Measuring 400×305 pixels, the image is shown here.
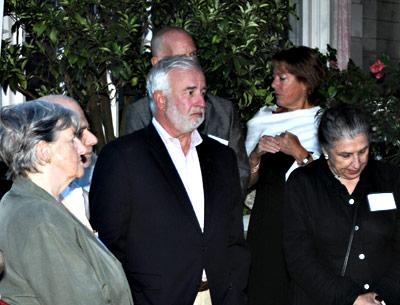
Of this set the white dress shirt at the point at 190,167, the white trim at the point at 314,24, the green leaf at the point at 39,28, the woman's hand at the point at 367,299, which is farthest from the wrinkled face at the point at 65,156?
the white trim at the point at 314,24

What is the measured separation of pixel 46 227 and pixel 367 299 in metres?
1.76

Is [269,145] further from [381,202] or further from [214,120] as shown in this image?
[381,202]

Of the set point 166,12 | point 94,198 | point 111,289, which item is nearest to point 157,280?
point 94,198

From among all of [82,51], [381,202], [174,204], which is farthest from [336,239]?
[82,51]

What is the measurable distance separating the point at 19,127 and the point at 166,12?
3249 millimetres

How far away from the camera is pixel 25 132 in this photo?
146 inches

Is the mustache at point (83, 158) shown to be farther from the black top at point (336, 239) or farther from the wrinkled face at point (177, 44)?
the wrinkled face at point (177, 44)

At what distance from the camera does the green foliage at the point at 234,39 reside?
6363mm

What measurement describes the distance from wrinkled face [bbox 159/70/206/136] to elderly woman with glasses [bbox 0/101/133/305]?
84 cm

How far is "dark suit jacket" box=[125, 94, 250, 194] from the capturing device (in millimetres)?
5605

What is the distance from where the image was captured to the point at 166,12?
6.83 meters

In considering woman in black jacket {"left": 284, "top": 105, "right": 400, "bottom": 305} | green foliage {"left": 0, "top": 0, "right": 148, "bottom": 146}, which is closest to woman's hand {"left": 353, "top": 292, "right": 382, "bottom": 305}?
woman in black jacket {"left": 284, "top": 105, "right": 400, "bottom": 305}

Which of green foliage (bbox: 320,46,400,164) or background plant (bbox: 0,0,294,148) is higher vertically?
background plant (bbox: 0,0,294,148)

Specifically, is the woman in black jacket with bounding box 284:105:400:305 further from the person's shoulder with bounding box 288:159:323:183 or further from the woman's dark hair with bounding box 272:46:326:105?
the woman's dark hair with bounding box 272:46:326:105
